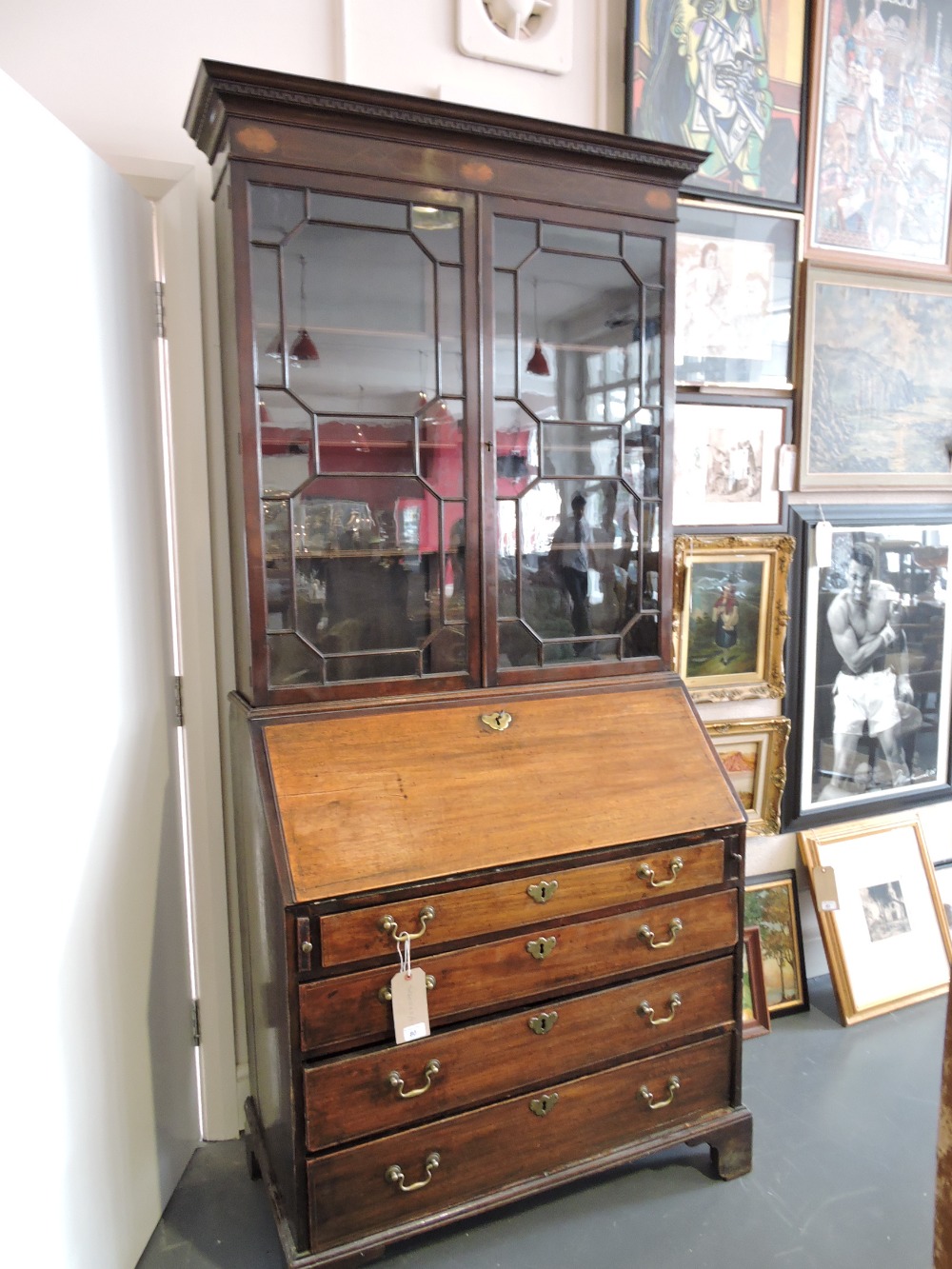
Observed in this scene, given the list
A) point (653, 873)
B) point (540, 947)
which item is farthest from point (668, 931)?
point (540, 947)

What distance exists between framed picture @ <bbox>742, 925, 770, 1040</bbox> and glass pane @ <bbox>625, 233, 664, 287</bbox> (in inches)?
76.4

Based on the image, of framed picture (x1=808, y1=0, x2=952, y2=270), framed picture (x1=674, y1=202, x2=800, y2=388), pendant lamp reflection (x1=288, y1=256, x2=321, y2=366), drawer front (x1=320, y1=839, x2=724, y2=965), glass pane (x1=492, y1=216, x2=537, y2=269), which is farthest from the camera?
framed picture (x1=808, y1=0, x2=952, y2=270)

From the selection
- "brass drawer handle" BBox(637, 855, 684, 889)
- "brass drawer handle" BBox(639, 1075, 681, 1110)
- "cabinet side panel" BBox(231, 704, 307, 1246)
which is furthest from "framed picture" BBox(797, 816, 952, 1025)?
"cabinet side panel" BBox(231, 704, 307, 1246)

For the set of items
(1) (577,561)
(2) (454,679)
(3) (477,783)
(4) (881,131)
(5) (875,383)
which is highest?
(4) (881,131)

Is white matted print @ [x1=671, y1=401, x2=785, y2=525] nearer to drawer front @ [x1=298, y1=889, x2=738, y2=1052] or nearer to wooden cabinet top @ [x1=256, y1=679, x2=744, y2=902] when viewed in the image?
wooden cabinet top @ [x1=256, y1=679, x2=744, y2=902]

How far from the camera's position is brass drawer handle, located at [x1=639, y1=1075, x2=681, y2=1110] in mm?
1914

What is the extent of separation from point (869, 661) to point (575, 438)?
5.14 feet

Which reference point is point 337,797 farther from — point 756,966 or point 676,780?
point 756,966

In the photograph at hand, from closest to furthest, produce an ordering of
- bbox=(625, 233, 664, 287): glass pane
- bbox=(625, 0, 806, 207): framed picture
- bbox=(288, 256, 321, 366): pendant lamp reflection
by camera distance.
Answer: bbox=(288, 256, 321, 366): pendant lamp reflection
bbox=(625, 233, 664, 287): glass pane
bbox=(625, 0, 806, 207): framed picture

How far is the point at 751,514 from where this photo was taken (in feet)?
8.58

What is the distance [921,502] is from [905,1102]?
6.22 feet

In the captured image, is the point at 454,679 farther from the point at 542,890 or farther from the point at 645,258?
the point at 645,258

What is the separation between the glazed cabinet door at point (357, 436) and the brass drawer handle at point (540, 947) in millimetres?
583

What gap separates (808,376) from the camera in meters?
2.62
